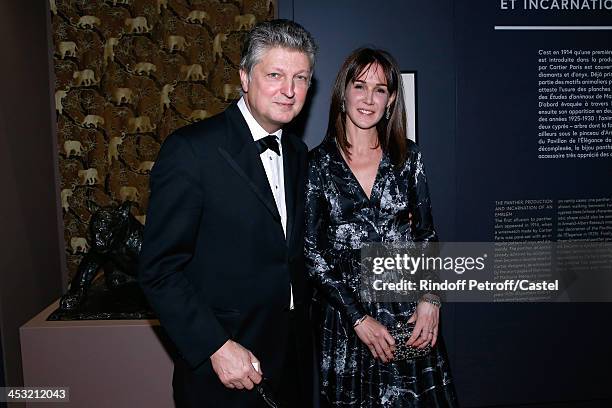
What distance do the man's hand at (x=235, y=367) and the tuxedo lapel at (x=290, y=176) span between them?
0.39 metres

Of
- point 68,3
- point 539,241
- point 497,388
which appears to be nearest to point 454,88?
point 539,241

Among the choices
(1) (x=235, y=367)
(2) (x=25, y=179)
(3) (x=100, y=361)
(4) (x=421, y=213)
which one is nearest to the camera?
(1) (x=235, y=367)

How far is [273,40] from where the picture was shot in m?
1.61

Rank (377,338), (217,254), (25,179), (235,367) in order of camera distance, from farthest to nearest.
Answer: (25,179), (377,338), (217,254), (235,367)

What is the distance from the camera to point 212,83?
3.45m

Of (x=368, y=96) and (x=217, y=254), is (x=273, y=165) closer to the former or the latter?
(x=217, y=254)

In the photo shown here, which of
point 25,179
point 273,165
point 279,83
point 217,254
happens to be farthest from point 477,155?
point 25,179

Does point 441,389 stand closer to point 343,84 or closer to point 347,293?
point 347,293

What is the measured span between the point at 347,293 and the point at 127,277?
4.92 ft

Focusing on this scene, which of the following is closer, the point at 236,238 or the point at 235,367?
the point at 235,367

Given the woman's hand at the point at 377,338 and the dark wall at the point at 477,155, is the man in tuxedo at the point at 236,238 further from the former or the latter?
the dark wall at the point at 477,155

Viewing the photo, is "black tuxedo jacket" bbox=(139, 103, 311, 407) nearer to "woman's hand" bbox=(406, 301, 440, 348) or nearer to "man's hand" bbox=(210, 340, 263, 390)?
"man's hand" bbox=(210, 340, 263, 390)

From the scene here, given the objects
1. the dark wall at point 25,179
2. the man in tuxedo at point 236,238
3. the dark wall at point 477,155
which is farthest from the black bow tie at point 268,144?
the dark wall at point 25,179

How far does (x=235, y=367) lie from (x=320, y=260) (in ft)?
1.88
